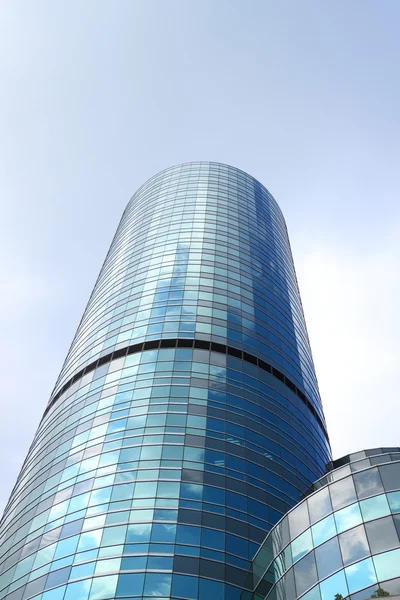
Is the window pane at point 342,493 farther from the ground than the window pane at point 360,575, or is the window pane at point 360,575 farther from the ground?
the window pane at point 342,493

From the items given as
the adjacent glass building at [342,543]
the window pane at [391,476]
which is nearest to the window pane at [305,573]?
the adjacent glass building at [342,543]

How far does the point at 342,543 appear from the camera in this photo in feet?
86.2

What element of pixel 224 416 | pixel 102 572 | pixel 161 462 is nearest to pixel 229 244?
pixel 224 416

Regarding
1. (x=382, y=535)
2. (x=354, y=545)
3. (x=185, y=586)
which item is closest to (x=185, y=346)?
(x=185, y=586)

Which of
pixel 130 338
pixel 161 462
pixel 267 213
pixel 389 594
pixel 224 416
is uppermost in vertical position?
pixel 267 213

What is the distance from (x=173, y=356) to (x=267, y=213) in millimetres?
43055

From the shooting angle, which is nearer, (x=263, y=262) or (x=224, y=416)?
(x=224, y=416)

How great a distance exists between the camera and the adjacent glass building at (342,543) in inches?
953

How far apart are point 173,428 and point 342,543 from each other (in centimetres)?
2201

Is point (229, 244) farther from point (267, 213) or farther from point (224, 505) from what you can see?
point (224, 505)

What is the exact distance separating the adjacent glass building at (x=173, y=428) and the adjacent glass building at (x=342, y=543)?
25.2 ft

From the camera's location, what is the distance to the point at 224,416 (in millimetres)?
49094

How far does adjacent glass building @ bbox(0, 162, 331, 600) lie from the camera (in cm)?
3747

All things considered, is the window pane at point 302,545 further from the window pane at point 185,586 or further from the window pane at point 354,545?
the window pane at point 185,586
